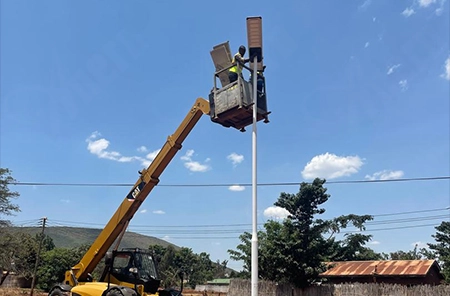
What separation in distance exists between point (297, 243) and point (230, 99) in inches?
524

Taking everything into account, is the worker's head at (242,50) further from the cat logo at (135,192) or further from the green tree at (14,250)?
the green tree at (14,250)

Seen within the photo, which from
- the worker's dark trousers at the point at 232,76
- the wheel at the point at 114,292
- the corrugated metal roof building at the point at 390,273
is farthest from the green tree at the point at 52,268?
the worker's dark trousers at the point at 232,76

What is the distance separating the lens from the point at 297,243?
20.9m

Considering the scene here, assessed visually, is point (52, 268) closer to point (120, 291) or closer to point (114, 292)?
point (114, 292)

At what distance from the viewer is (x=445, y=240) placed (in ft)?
144

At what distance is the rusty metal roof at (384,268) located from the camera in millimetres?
25125

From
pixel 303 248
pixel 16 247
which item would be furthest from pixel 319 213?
pixel 16 247

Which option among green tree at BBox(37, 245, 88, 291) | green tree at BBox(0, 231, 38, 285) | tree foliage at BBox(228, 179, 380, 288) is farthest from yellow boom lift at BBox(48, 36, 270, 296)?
green tree at BBox(37, 245, 88, 291)

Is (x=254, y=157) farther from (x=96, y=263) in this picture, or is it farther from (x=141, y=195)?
(x=96, y=263)

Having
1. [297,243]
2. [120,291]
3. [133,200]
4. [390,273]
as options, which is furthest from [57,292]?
[390,273]

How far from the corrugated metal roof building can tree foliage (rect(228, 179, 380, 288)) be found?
3132mm

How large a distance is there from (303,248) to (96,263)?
40.0 feet

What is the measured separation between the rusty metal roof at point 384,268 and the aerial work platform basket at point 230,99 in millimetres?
17705

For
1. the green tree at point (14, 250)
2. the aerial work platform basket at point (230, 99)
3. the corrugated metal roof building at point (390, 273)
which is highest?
the aerial work platform basket at point (230, 99)
